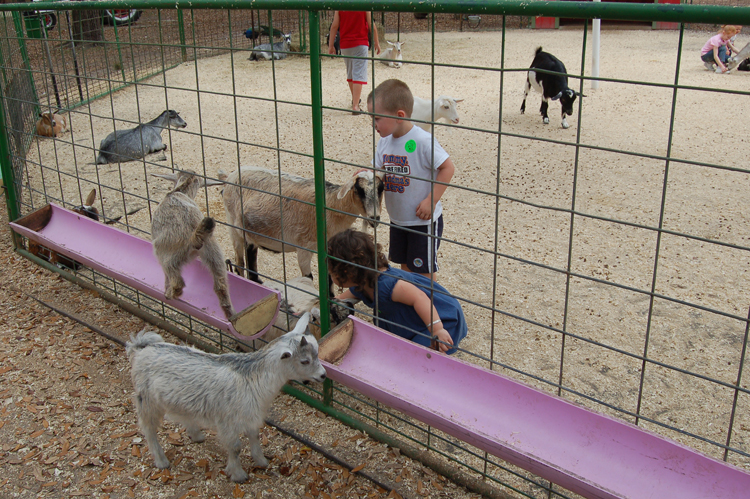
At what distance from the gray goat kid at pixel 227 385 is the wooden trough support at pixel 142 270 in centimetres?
29

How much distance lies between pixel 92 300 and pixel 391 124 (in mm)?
2616

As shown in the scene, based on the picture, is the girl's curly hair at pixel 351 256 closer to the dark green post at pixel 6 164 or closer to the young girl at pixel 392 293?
the young girl at pixel 392 293

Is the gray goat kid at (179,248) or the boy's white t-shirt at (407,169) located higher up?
the boy's white t-shirt at (407,169)

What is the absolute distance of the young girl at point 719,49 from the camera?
11.9m

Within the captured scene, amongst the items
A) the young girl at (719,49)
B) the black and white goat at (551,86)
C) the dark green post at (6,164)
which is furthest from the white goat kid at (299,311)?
the young girl at (719,49)

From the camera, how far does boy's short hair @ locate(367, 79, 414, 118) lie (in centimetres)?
335

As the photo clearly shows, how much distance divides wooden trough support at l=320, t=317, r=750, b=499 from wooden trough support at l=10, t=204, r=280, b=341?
0.46 meters

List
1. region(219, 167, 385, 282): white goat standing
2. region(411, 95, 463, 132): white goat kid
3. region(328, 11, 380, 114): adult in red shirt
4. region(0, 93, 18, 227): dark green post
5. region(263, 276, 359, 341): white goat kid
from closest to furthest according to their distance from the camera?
region(263, 276, 359, 341): white goat kid < region(219, 167, 385, 282): white goat standing < region(0, 93, 18, 227): dark green post < region(411, 95, 463, 132): white goat kid < region(328, 11, 380, 114): adult in red shirt

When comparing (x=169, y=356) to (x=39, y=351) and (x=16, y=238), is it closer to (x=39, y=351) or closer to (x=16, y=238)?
(x=39, y=351)

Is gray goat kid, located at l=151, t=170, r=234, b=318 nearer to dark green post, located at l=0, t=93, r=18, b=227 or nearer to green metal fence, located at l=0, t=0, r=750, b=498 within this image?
green metal fence, located at l=0, t=0, r=750, b=498

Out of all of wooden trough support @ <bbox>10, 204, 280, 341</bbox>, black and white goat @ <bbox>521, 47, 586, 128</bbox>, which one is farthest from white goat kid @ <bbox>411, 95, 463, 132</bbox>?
wooden trough support @ <bbox>10, 204, 280, 341</bbox>

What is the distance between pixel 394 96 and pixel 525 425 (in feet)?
6.25

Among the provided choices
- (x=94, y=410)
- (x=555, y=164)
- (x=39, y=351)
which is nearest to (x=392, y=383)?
(x=94, y=410)

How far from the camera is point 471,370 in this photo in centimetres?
257
